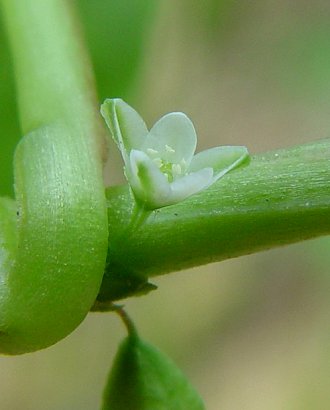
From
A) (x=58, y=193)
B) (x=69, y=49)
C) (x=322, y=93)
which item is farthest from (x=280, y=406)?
(x=58, y=193)

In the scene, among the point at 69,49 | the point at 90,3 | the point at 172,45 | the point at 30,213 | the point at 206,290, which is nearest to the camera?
the point at 30,213

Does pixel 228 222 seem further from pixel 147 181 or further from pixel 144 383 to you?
pixel 144 383

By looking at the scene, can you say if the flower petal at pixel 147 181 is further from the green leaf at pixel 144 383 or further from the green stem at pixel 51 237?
the green leaf at pixel 144 383

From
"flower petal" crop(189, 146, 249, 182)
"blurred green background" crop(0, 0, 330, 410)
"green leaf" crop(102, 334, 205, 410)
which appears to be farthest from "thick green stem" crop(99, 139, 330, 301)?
"blurred green background" crop(0, 0, 330, 410)

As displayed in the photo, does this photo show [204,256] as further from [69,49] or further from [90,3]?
[90,3]

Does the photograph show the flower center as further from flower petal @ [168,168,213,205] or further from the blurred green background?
the blurred green background

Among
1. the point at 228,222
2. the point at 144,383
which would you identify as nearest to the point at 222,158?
the point at 228,222

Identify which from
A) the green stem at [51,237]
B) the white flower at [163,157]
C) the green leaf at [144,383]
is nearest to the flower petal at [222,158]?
the white flower at [163,157]
